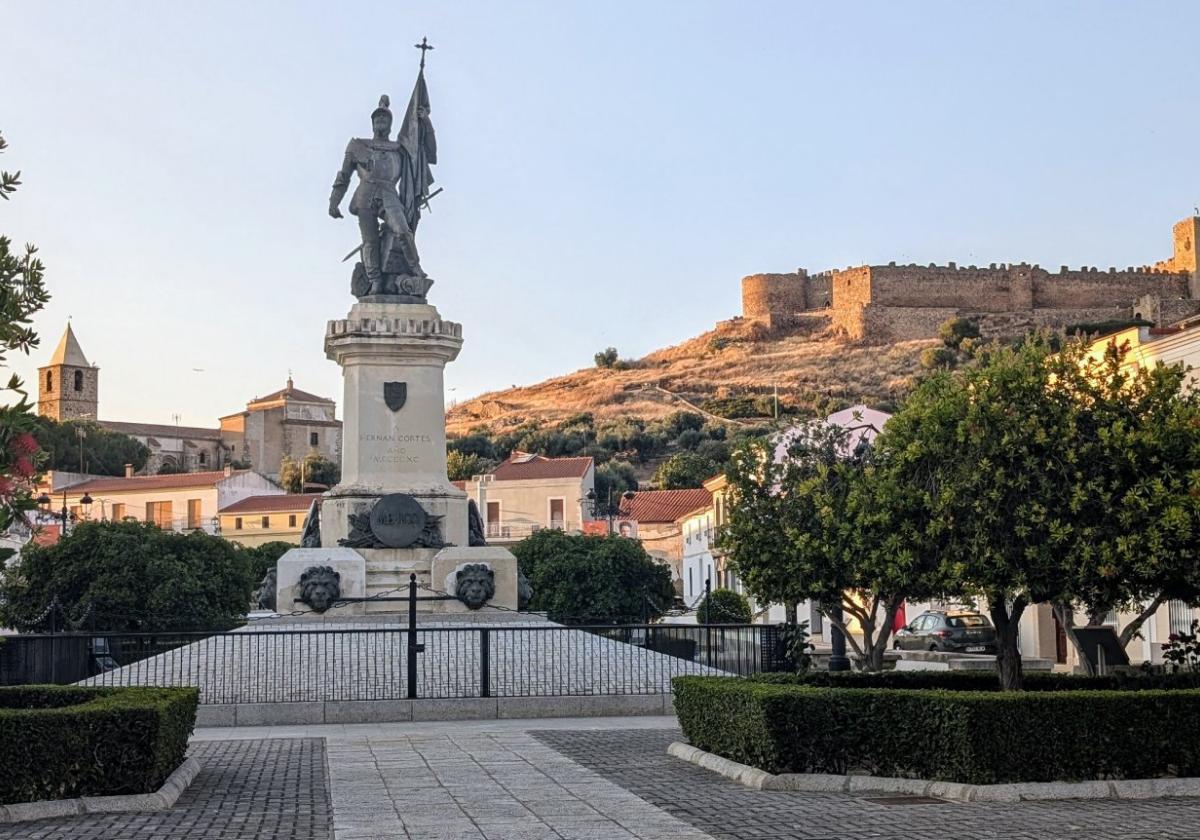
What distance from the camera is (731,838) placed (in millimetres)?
9867

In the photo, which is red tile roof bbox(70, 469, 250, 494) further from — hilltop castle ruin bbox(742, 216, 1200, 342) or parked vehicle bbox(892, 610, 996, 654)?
hilltop castle ruin bbox(742, 216, 1200, 342)

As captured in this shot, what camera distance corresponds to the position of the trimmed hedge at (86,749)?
1080 cm

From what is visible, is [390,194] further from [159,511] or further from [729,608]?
[159,511]

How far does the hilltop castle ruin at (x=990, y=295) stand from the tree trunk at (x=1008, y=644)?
14656 cm

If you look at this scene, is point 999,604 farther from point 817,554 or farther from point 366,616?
point 366,616

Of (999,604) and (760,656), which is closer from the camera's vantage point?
(999,604)

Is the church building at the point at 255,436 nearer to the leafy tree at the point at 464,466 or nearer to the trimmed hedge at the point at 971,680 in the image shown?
the leafy tree at the point at 464,466

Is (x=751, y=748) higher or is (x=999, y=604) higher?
(x=999, y=604)

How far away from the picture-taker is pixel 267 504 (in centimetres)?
9319

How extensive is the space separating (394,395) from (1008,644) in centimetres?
1276

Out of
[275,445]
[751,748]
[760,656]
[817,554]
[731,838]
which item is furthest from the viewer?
[275,445]

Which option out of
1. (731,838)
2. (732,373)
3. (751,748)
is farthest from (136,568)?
(732,373)

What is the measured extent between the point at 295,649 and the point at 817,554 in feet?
27.4

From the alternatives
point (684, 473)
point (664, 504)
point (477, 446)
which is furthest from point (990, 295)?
point (664, 504)
